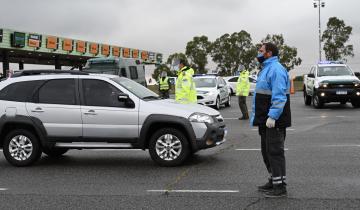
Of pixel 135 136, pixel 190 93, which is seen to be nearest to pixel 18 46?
pixel 190 93

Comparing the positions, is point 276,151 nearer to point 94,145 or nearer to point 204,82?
point 94,145

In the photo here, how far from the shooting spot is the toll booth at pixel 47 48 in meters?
45.5

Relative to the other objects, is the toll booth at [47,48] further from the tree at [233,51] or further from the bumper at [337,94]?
the bumper at [337,94]

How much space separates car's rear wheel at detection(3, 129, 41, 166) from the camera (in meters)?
8.98

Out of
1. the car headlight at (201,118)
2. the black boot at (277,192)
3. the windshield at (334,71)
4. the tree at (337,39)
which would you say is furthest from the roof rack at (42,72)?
the tree at (337,39)

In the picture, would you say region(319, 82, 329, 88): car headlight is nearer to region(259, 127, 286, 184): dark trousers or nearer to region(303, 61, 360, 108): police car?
region(303, 61, 360, 108): police car

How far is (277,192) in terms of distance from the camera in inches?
254

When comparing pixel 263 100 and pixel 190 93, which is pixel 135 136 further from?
pixel 190 93

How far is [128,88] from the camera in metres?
9.02

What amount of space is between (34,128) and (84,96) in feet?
3.38

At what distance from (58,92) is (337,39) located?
184 feet

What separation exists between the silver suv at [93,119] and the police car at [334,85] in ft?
41.1

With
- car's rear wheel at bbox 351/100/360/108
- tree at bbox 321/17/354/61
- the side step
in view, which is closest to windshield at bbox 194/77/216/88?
car's rear wheel at bbox 351/100/360/108

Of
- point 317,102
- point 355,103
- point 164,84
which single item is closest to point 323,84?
point 317,102
